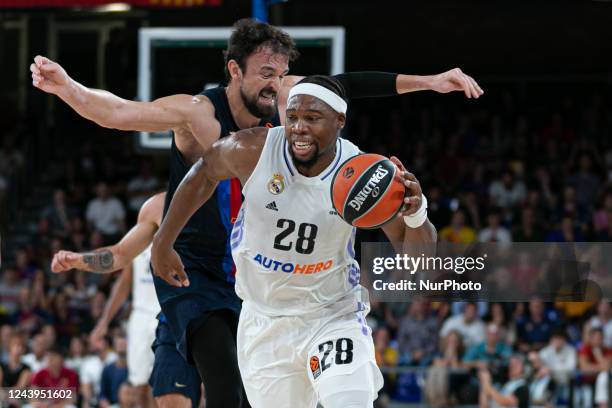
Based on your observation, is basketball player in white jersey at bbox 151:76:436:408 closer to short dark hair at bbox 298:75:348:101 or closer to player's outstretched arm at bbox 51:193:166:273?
short dark hair at bbox 298:75:348:101

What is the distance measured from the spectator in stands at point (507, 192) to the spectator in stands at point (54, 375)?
6708mm

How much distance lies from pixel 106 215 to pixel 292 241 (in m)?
12.4

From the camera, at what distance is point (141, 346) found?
413 inches

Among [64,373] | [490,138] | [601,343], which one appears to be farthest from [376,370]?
[490,138]

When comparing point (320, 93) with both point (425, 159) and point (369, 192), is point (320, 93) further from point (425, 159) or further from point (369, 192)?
point (425, 159)

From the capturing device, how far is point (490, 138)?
18484mm

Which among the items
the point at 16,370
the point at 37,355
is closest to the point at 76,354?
Result: the point at 37,355

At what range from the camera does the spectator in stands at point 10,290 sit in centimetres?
1558

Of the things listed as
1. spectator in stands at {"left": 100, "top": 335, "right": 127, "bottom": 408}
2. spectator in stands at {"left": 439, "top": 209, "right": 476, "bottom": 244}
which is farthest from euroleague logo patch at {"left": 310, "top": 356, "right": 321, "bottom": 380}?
spectator in stands at {"left": 439, "top": 209, "right": 476, "bottom": 244}

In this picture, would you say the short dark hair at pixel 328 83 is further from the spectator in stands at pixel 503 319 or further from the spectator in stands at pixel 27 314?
the spectator in stands at pixel 27 314

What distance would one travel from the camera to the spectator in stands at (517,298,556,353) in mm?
13086

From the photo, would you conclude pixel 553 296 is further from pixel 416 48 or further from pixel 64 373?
pixel 416 48

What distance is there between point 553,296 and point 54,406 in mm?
4008

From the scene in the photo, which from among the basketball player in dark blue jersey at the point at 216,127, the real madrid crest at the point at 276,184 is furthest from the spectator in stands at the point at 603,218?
the real madrid crest at the point at 276,184
